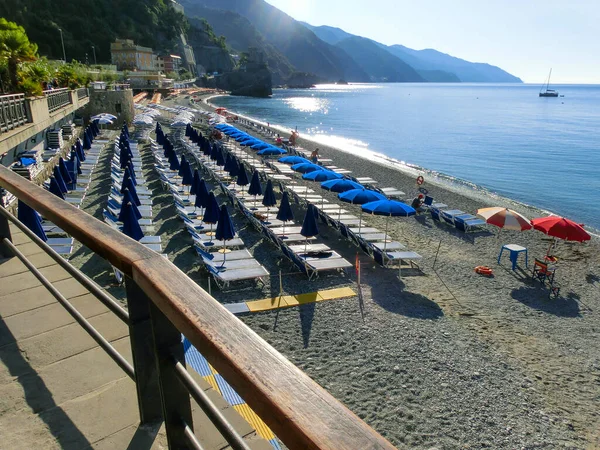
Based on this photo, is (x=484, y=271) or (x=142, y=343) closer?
(x=142, y=343)

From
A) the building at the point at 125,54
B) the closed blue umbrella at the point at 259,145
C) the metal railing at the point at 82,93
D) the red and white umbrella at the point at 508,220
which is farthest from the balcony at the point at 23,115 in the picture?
the building at the point at 125,54

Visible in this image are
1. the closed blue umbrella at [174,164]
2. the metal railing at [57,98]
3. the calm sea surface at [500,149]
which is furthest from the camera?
the calm sea surface at [500,149]

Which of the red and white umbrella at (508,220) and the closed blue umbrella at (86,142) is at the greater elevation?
the closed blue umbrella at (86,142)

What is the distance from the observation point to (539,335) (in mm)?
9258

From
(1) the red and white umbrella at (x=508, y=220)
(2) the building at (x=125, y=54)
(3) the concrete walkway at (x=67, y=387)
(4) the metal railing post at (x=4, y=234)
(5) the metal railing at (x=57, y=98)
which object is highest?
(2) the building at (x=125, y=54)

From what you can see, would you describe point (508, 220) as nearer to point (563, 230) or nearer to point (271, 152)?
point (563, 230)

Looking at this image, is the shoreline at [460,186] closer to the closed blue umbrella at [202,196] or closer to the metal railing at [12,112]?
the closed blue umbrella at [202,196]

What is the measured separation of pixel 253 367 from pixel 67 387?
155cm

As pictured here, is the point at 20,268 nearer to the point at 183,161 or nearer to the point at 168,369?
the point at 168,369

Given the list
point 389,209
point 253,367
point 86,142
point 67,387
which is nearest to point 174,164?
point 86,142

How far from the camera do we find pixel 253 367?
831 mm

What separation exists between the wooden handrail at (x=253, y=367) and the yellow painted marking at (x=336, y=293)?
9040mm

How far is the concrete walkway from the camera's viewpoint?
1613 mm

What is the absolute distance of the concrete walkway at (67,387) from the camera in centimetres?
161
